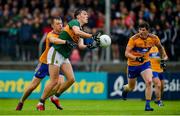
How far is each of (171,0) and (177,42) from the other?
2763 mm

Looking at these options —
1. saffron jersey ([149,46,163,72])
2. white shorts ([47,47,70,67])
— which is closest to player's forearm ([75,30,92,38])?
white shorts ([47,47,70,67])

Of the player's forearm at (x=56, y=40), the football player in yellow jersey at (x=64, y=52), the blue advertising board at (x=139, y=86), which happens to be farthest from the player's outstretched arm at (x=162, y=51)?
the blue advertising board at (x=139, y=86)

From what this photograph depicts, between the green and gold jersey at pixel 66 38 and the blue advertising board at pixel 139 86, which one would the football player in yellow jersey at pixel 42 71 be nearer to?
the green and gold jersey at pixel 66 38

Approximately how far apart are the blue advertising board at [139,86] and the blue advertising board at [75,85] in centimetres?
27

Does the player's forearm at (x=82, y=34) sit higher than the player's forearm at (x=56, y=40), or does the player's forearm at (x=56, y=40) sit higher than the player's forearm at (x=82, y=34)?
the player's forearm at (x=82, y=34)

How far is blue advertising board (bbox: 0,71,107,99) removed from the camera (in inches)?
1039

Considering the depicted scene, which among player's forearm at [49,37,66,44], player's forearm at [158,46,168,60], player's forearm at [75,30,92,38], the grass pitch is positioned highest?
player's forearm at [75,30,92,38]

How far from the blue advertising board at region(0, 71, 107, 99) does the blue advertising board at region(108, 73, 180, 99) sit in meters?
0.27

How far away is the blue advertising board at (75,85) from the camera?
26.4 meters

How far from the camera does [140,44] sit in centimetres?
1858

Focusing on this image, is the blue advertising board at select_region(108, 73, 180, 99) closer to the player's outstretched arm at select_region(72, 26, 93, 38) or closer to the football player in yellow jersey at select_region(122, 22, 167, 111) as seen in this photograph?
the football player in yellow jersey at select_region(122, 22, 167, 111)

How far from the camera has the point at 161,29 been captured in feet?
87.6

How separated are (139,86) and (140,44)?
7.79 meters

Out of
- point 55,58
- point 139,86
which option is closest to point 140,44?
point 55,58
